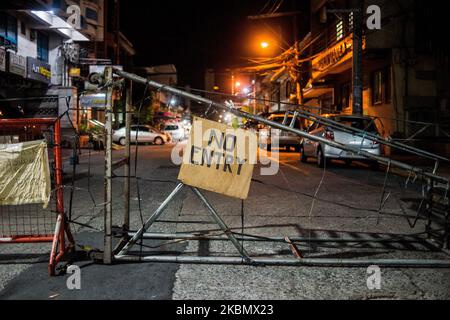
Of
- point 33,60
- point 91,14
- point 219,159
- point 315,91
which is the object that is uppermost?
point 91,14

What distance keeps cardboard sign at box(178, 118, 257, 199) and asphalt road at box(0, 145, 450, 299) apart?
2.30ft

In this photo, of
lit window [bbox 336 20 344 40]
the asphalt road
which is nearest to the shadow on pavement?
the asphalt road

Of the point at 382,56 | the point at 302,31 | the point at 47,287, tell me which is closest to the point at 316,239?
the point at 47,287

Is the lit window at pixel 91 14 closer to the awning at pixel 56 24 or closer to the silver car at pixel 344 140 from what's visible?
the awning at pixel 56 24

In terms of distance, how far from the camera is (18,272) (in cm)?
473

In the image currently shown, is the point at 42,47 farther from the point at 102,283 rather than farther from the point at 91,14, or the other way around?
the point at 102,283

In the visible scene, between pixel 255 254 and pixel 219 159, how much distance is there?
1439mm

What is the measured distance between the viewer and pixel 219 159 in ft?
15.5

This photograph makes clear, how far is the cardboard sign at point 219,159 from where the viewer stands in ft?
15.4

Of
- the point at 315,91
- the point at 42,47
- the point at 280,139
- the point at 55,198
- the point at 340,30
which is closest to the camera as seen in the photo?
the point at 55,198

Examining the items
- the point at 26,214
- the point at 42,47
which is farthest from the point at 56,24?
the point at 26,214

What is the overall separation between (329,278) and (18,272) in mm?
3248

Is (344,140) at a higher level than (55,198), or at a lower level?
higher

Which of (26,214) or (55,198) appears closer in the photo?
(55,198)
